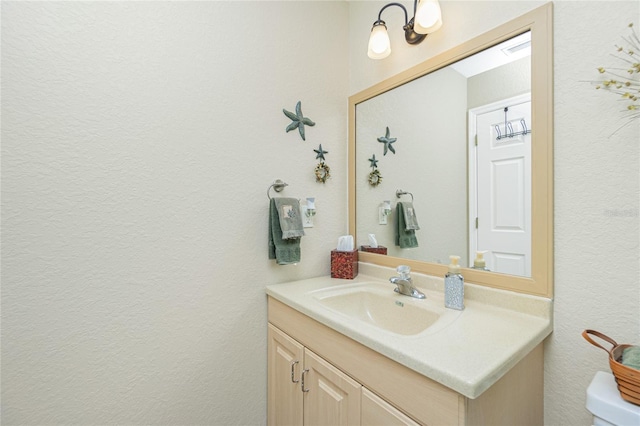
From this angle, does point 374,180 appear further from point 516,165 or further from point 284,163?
point 516,165

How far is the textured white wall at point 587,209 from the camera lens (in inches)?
31.5

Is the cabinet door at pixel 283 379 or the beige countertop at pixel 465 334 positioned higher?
the beige countertop at pixel 465 334

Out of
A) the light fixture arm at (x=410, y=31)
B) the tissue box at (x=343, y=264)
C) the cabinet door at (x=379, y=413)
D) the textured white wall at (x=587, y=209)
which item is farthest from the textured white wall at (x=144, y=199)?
the textured white wall at (x=587, y=209)

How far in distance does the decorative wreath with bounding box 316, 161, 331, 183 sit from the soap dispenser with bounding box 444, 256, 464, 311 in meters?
0.80

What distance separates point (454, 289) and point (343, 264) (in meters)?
0.61

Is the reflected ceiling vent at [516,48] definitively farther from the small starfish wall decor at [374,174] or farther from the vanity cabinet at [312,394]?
the vanity cabinet at [312,394]

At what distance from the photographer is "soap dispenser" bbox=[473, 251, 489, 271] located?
1.11 meters

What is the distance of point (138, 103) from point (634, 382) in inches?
65.0

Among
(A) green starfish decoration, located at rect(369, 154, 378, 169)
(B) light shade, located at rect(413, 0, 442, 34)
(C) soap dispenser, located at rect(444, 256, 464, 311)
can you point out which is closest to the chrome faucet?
(C) soap dispenser, located at rect(444, 256, 464, 311)

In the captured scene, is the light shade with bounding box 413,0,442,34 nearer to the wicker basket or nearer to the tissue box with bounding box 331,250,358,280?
the tissue box with bounding box 331,250,358,280

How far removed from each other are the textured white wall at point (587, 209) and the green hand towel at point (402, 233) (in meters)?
0.56

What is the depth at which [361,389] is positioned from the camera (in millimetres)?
862

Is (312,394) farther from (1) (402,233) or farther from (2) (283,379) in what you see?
(1) (402,233)

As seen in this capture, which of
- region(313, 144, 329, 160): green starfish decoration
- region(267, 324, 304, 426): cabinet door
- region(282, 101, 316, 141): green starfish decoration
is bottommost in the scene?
region(267, 324, 304, 426): cabinet door
